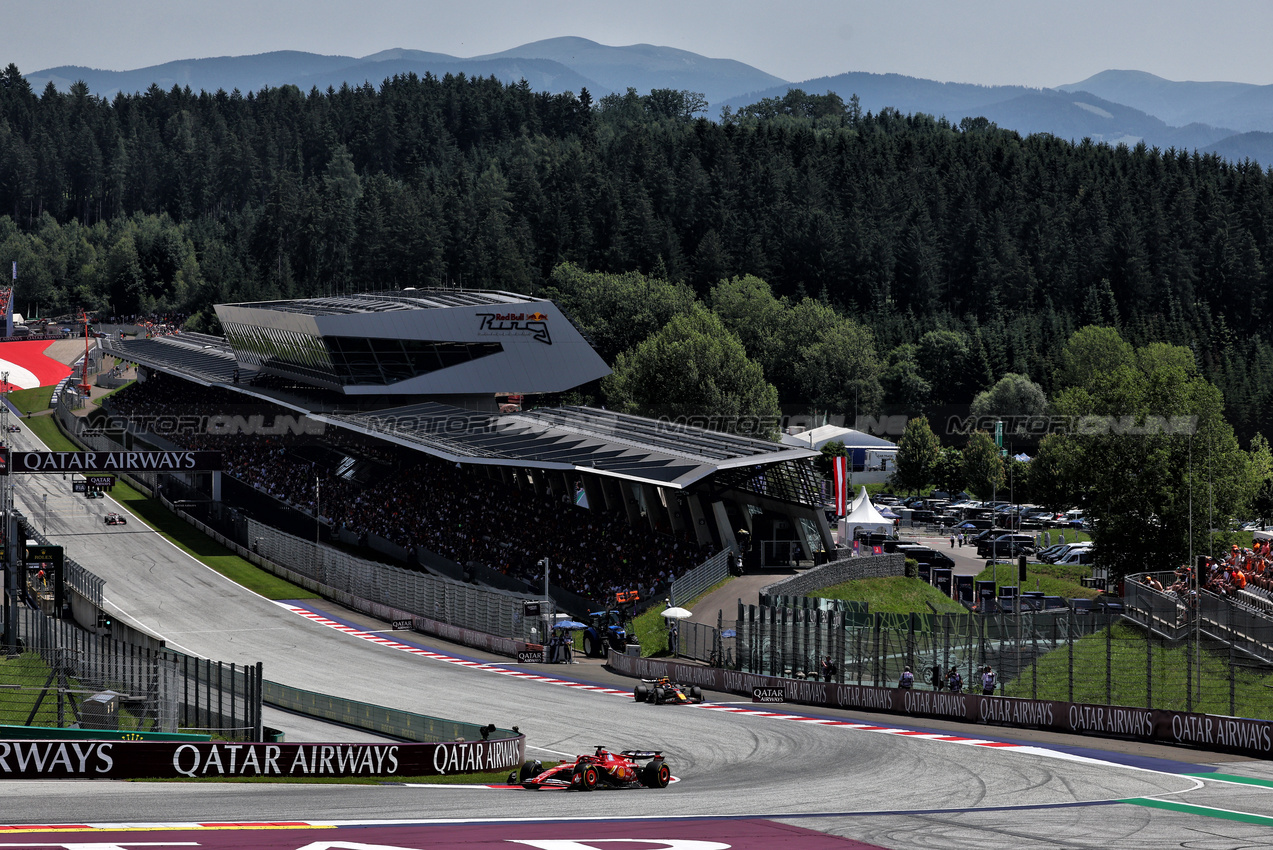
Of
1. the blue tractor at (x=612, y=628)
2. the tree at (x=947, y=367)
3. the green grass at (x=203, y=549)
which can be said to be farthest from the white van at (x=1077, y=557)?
the tree at (x=947, y=367)

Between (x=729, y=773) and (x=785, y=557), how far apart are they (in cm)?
2781

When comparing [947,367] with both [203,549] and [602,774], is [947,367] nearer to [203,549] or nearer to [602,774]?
[203,549]

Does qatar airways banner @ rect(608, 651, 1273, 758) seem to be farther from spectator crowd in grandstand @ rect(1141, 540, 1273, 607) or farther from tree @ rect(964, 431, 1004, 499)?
tree @ rect(964, 431, 1004, 499)

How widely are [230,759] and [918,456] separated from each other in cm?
7867

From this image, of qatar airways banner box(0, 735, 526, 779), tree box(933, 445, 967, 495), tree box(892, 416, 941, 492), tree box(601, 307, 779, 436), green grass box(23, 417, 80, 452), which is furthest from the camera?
tree box(601, 307, 779, 436)

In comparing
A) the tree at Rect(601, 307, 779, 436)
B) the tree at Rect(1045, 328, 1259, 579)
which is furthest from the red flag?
the tree at Rect(601, 307, 779, 436)

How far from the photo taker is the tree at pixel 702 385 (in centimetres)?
9919

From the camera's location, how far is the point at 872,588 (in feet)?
169

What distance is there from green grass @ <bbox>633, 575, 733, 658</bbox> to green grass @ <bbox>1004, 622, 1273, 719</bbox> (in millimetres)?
16016

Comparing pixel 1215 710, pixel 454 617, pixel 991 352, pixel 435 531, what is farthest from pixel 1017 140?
pixel 1215 710

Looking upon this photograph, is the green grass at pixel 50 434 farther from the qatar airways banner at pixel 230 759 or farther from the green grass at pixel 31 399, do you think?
the qatar airways banner at pixel 230 759

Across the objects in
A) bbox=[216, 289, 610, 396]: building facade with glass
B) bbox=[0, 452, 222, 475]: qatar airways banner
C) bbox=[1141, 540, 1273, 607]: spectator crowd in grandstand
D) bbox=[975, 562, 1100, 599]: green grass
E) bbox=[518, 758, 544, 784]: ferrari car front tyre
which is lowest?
bbox=[975, 562, 1100, 599]: green grass

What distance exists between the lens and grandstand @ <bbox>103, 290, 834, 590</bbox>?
178 ft

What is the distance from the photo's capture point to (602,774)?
77.0 ft
